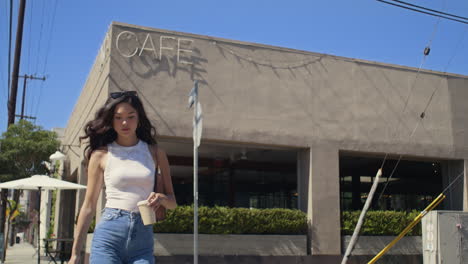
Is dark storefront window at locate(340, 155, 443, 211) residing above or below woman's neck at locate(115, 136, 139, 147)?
above

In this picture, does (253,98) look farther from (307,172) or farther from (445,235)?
(445,235)

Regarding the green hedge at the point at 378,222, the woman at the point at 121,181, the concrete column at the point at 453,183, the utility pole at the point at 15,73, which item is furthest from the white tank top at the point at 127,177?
the utility pole at the point at 15,73

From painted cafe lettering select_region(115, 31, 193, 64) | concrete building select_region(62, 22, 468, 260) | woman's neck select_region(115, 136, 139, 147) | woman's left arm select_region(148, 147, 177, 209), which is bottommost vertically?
woman's left arm select_region(148, 147, 177, 209)

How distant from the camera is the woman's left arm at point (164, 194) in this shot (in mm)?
3189

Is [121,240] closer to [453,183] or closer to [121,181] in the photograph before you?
[121,181]

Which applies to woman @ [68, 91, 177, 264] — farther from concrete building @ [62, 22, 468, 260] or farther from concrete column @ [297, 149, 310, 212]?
concrete column @ [297, 149, 310, 212]

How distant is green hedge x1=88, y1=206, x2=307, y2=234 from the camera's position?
11.2m

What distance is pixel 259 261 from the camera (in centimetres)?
1172

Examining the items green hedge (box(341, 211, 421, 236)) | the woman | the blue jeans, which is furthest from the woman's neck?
green hedge (box(341, 211, 421, 236))

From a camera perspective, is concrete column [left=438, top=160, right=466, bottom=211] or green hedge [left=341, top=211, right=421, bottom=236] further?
concrete column [left=438, top=160, right=466, bottom=211]

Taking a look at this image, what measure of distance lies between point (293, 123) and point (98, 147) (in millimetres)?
9577

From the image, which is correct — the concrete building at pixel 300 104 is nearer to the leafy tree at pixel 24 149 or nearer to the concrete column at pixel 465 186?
the concrete column at pixel 465 186

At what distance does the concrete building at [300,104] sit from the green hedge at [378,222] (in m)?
0.38

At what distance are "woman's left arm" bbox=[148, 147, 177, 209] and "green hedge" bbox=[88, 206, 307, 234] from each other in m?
7.45
